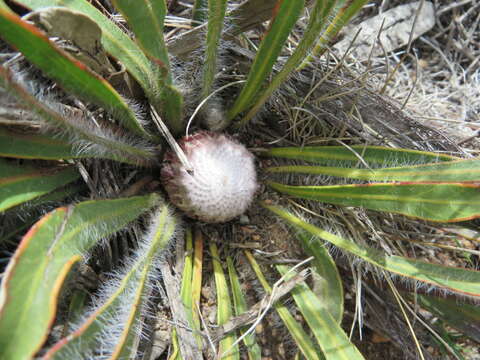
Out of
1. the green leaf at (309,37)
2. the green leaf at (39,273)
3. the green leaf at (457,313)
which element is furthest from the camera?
the green leaf at (457,313)

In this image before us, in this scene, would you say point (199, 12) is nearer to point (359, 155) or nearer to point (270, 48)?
point (270, 48)

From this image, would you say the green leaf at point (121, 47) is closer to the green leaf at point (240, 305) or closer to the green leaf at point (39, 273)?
the green leaf at point (39, 273)

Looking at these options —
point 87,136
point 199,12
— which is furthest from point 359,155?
point 87,136

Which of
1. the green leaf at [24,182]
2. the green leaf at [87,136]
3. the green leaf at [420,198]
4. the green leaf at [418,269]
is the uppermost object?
the green leaf at [87,136]

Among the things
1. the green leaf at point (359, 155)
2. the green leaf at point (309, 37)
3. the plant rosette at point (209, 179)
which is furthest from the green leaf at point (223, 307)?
the green leaf at point (309, 37)

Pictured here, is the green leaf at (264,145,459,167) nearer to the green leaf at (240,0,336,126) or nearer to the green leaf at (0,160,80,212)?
the green leaf at (240,0,336,126)

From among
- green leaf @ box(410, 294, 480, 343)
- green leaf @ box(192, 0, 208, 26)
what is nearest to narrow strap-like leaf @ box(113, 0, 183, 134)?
green leaf @ box(192, 0, 208, 26)
